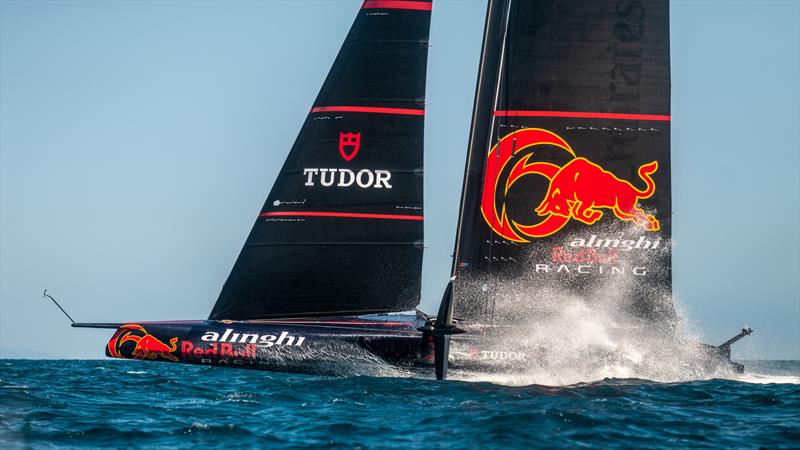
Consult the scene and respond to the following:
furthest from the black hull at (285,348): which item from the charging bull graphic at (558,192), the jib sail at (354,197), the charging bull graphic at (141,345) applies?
the charging bull graphic at (558,192)

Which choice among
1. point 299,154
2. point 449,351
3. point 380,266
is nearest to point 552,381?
point 449,351

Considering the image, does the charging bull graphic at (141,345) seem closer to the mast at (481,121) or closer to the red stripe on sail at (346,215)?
the red stripe on sail at (346,215)

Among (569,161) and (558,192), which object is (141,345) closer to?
(558,192)

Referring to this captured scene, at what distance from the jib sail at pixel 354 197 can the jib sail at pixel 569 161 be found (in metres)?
1.22

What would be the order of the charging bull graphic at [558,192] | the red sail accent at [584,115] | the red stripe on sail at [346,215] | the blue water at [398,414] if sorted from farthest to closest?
the charging bull graphic at [558,192] → the red sail accent at [584,115] → the red stripe on sail at [346,215] → the blue water at [398,414]

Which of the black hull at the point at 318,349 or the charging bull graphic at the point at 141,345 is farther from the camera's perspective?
the charging bull graphic at the point at 141,345

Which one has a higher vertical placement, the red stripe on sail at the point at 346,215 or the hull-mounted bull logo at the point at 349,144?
the hull-mounted bull logo at the point at 349,144

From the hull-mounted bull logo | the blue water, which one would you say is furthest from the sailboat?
the blue water

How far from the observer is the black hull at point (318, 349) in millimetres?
17438

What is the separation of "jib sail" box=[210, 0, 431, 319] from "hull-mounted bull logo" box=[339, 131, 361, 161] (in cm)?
2

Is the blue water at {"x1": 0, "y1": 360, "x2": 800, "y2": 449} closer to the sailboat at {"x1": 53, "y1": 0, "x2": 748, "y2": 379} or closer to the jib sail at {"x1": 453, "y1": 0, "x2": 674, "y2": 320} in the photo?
the sailboat at {"x1": 53, "y1": 0, "x2": 748, "y2": 379}

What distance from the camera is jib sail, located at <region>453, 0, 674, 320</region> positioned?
18.2 meters

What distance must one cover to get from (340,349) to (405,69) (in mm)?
5096

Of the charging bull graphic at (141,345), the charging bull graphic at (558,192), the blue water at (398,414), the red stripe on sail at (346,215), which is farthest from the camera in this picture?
the charging bull graphic at (558,192)
